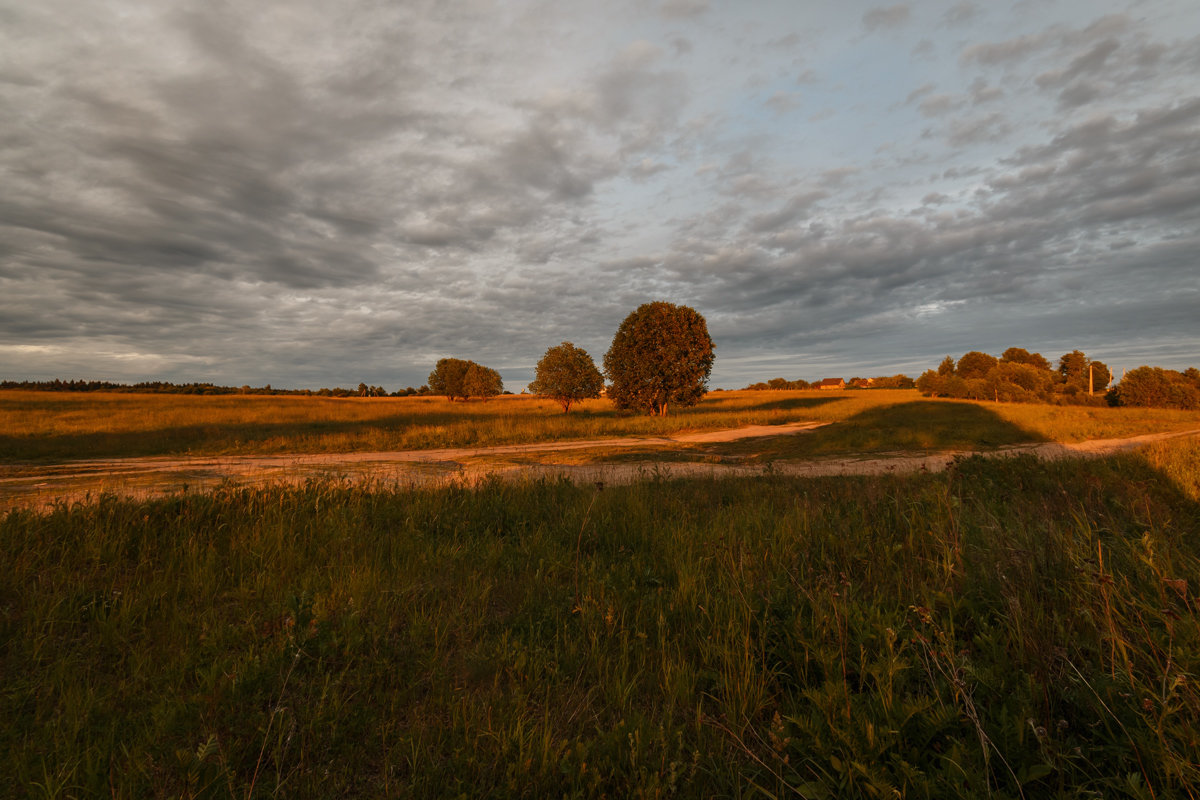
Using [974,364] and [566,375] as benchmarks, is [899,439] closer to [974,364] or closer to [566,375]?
[566,375]

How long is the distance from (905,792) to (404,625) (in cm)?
335

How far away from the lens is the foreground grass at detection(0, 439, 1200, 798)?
2455 mm

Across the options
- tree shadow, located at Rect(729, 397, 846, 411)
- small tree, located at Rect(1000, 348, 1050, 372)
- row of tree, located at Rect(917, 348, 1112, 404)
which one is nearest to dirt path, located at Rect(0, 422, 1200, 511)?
tree shadow, located at Rect(729, 397, 846, 411)

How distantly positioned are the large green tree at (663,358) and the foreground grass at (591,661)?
103 ft

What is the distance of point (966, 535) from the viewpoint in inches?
217

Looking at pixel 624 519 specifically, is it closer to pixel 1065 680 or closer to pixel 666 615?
pixel 666 615

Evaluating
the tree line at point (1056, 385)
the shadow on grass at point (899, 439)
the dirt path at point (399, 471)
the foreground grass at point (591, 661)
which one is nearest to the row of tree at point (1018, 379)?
the tree line at point (1056, 385)

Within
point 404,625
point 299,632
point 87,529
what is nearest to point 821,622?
point 404,625

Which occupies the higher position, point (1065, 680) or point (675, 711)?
point (1065, 680)

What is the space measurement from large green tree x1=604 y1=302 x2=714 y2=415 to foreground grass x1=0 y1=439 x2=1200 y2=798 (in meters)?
31.3

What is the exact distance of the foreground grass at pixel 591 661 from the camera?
2.46 metres

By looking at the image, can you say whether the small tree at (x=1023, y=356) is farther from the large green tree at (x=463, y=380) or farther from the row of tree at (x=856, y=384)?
the large green tree at (x=463, y=380)

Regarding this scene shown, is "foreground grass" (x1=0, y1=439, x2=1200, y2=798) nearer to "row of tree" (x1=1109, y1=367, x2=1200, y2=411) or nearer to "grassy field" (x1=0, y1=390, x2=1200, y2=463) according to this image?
"grassy field" (x1=0, y1=390, x2=1200, y2=463)

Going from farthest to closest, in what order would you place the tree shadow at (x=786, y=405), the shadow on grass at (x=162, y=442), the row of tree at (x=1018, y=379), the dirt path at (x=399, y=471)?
the row of tree at (x=1018, y=379) → the tree shadow at (x=786, y=405) → the shadow on grass at (x=162, y=442) → the dirt path at (x=399, y=471)
